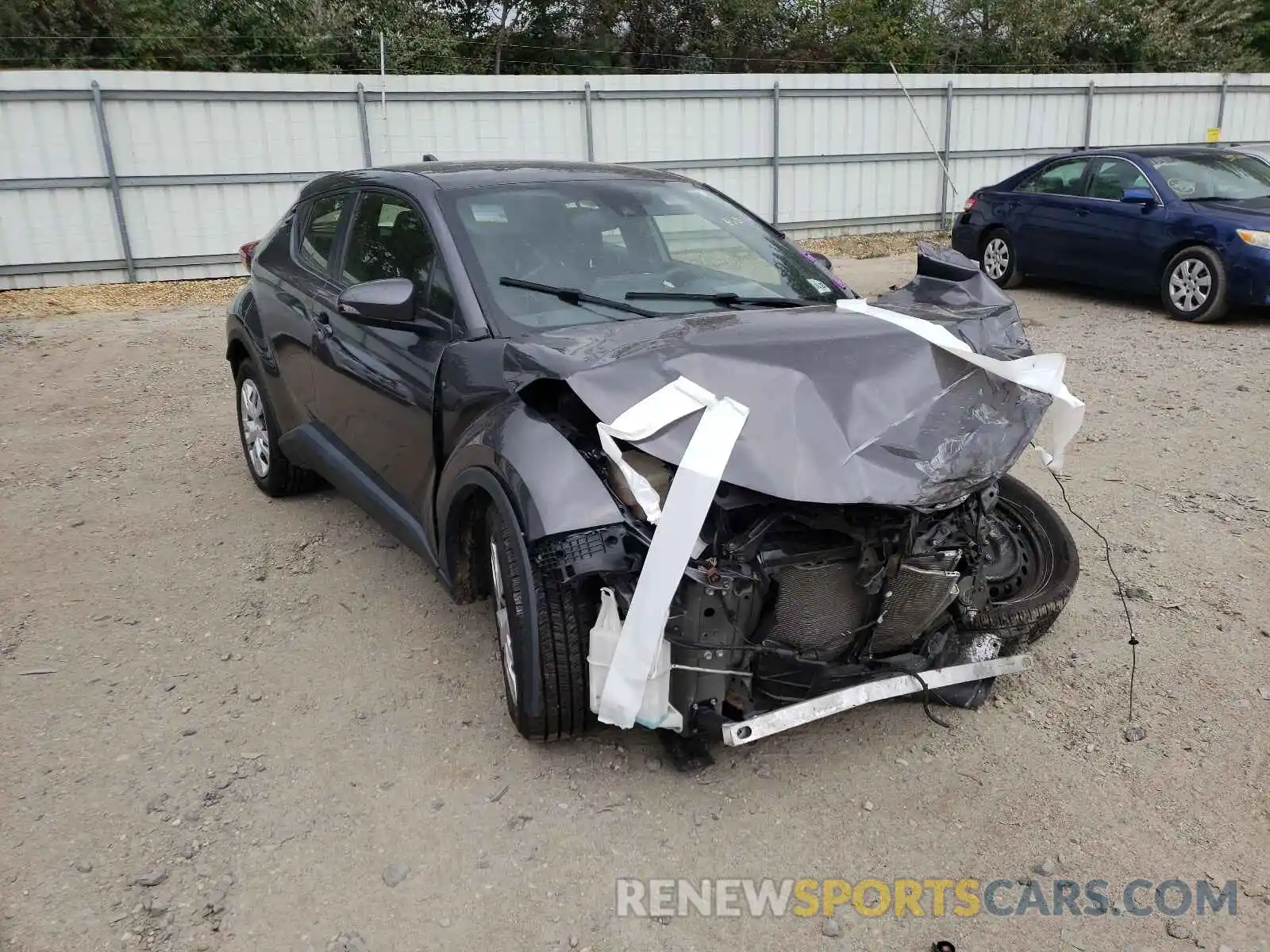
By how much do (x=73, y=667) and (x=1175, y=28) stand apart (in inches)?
1100

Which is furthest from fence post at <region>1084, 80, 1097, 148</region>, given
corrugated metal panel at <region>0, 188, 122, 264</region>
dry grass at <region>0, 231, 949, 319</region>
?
corrugated metal panel at <region>0, 188, 122, 264</region>

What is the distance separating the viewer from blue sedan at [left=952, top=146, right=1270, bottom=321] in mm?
8703

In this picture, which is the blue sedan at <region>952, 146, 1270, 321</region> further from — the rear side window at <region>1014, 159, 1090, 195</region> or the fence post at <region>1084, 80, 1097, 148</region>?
the fence post at <region>1084, 80, 1097, 148</region>

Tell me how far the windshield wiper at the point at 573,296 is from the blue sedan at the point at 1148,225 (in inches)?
287

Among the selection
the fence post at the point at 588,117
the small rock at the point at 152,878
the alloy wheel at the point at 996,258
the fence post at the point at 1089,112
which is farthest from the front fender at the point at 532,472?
the fence post at the point at 1089,112

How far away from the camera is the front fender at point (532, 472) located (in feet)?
8.93

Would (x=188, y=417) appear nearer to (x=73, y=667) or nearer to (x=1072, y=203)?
(x=73, y=667)

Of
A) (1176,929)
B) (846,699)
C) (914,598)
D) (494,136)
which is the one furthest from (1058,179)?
(1176,929)

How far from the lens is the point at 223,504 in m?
5.40

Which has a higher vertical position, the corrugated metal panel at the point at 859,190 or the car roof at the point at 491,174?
the car roof at the point at 491,174

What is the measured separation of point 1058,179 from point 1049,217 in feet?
1.32

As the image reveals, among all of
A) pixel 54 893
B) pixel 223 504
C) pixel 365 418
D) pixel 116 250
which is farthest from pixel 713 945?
pixel 116 250

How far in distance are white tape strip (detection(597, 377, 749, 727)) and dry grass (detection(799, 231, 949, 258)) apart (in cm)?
1237

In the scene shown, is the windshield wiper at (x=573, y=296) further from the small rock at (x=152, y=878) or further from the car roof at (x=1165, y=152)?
the car roof at (x=1165, y=152)
